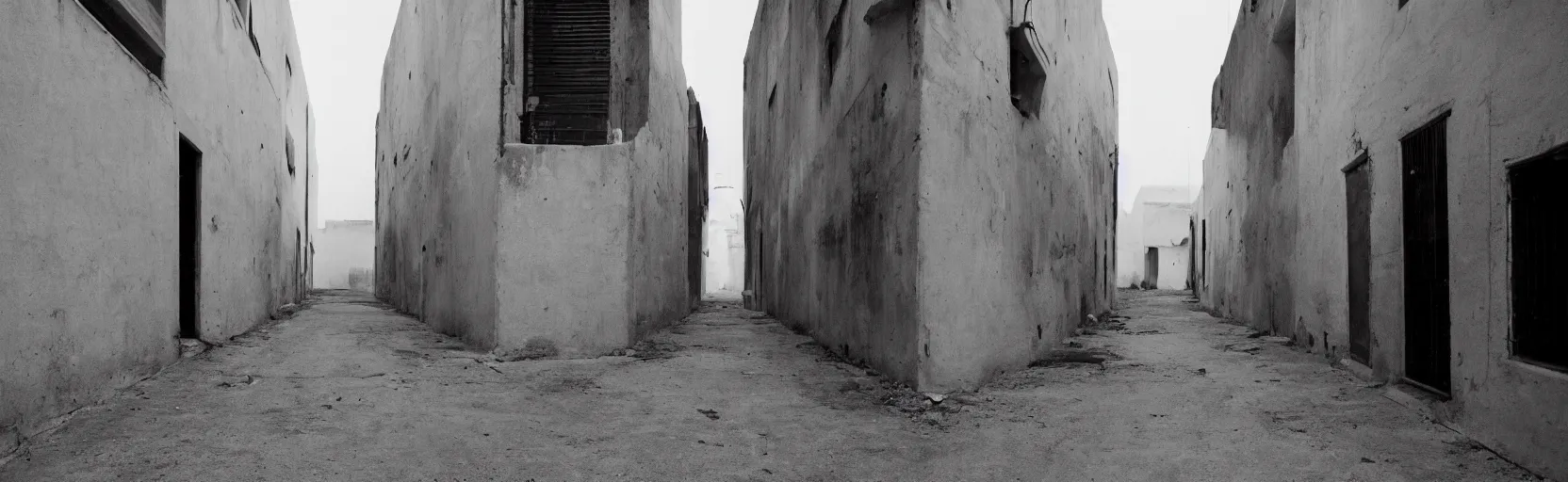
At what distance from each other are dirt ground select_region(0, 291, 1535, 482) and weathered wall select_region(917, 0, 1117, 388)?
32 cm

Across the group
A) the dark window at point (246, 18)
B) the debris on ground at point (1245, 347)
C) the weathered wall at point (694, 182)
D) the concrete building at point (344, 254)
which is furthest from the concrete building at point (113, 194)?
the concrete building at point (344, 254)

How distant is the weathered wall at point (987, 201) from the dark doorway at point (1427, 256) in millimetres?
1924

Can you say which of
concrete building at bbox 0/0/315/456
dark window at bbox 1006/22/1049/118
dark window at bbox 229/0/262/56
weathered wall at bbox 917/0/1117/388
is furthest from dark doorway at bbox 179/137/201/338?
dark window at bbox 1006/22/1049/118

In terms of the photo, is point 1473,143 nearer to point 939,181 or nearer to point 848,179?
point 939,181

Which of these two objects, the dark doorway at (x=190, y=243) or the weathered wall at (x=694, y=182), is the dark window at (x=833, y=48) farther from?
the weathered wall at (x=694, y=182)

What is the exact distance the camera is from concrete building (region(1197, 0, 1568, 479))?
279cm

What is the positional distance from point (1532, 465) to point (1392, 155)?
6.42 ft

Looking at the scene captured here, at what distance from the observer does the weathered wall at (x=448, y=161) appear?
5.78 metres

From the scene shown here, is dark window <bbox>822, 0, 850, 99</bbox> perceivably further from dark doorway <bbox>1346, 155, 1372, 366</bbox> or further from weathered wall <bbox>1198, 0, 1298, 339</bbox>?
weathered wall <bbox>1198, 0, 1298, 339</bbox>

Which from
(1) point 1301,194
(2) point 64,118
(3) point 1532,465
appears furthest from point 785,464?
(1) point 1301,194

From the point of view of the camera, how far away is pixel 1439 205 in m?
3.68

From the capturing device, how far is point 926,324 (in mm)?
4004

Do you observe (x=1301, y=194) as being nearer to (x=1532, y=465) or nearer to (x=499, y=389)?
(x=1532, y=465)

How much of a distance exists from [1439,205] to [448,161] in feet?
22.3
